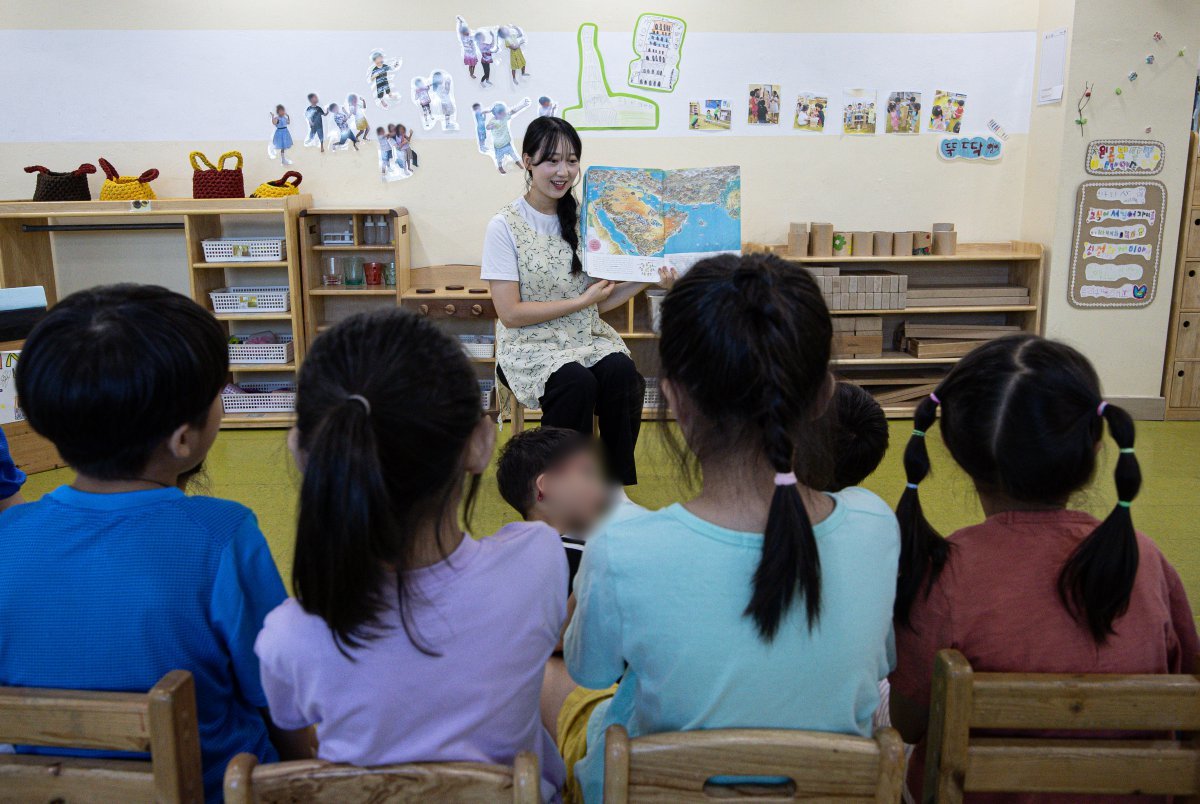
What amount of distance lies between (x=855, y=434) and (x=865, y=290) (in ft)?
9.76

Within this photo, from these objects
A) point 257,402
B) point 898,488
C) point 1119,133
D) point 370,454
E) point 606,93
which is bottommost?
point 898,488

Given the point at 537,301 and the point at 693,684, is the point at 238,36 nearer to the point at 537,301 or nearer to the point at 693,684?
the point at 537,301

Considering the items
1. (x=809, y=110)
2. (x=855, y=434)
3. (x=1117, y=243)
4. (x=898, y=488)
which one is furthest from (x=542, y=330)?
(x=1117, y=243)

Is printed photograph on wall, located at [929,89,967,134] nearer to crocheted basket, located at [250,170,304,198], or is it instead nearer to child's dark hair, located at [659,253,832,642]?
crocheted basket, located at [250,170,304,198]

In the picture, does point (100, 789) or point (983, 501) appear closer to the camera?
point (100, 789)

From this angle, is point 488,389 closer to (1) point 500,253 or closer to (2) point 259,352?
(2) point 259,352

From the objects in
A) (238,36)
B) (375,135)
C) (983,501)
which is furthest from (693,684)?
(238,36)

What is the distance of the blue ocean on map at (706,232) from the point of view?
2912mm

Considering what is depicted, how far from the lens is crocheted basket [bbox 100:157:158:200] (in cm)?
456

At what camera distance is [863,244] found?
4.83 metres

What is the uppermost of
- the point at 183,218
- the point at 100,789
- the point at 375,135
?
the point at 375,135

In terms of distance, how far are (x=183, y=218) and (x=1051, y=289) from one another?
4474mm

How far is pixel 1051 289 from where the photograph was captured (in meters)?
4.72

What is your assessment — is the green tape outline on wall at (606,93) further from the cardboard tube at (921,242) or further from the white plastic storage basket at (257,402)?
the white plastic storage basket at (257,402)
